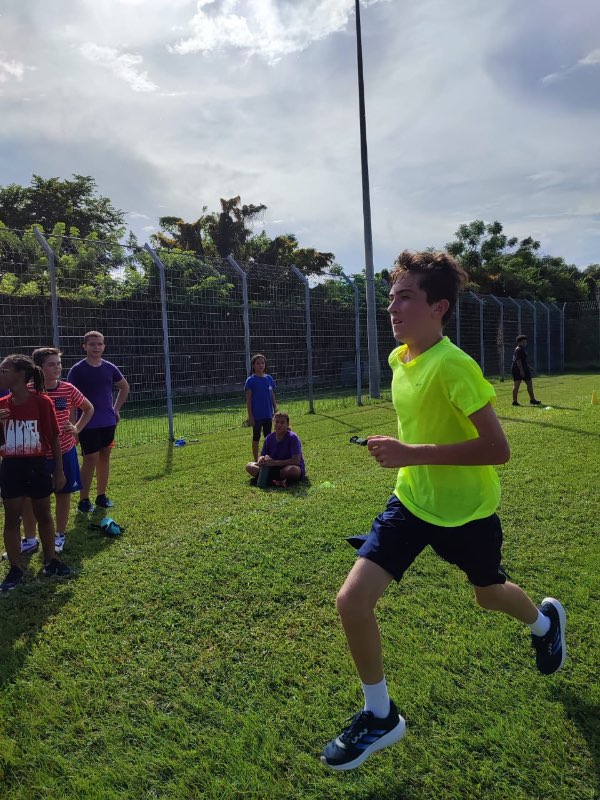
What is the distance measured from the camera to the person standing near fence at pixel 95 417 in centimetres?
614

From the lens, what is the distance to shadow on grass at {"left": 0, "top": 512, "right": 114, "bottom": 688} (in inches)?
128

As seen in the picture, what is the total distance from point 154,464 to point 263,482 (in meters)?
2.54

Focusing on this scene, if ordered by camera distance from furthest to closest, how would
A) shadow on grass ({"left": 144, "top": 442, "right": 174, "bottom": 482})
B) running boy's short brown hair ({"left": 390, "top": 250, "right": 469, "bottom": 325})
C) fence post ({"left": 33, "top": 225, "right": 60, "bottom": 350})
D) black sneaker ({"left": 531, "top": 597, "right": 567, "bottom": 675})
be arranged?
fence post ({"left": 33, "top": 225, "right": 60, "bottom": 350}) → shadow on grass ({"left": 144, "top": 442, "right": 174, "bottom": 482}) → black sneaker ({"left": 531, "top": 597, "right": 567, "bottom": 675}) → running boy's short brown hair ({"left": 390, "top": 250, "right": 469, "bottom": 325})

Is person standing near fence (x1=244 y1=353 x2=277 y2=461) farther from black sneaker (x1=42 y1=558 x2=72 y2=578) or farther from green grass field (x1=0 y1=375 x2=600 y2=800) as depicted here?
black sneaker (x1=42 y1=558 x2=72 y2=578)

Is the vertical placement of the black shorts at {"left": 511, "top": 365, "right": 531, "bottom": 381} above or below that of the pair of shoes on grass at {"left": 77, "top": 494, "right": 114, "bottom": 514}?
above

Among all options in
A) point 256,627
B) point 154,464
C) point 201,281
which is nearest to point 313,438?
point 154,464

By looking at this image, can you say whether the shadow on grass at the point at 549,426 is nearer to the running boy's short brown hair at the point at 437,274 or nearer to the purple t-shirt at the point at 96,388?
the purple t-shirt at the point at 96,388

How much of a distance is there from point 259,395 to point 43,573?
14.3ft

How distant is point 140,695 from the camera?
282cm

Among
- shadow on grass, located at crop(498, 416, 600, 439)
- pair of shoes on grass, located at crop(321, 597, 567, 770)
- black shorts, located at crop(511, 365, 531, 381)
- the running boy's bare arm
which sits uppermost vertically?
the running boy's bare arm

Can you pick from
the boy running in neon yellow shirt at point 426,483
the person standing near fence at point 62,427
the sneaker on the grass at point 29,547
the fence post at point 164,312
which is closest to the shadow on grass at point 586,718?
the boy running in neon yellow shirt at point 426,483

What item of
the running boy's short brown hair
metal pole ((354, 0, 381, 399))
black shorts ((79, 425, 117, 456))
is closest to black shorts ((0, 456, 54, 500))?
black shorts ((79, 425, 117, 456))

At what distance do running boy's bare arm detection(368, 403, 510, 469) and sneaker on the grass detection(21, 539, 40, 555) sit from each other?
13.0 feet

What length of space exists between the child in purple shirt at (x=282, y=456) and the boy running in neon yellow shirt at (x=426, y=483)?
4.44 metres
